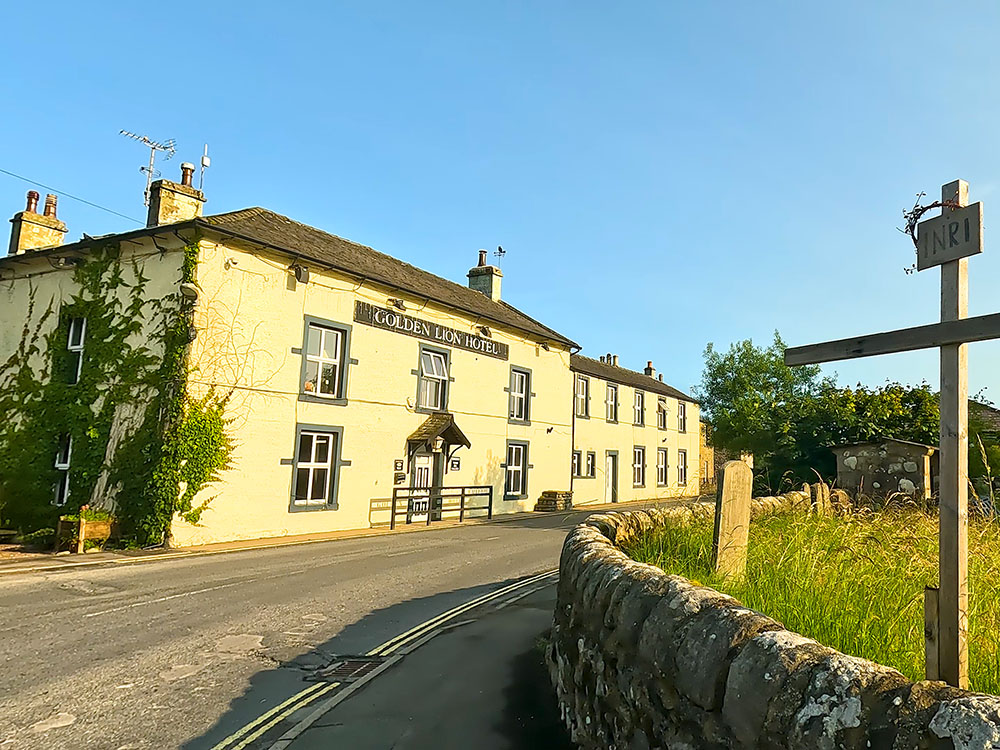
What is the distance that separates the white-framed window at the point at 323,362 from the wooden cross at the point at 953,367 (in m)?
16.2

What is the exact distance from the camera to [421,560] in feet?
44.5

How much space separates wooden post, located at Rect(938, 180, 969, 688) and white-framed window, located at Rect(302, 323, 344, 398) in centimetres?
1635

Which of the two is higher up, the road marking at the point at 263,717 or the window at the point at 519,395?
the window at the point at 519,395

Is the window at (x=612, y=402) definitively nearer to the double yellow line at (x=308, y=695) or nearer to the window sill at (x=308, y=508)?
the window sill at (x=308, y=508)

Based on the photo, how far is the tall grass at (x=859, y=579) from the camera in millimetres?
3551

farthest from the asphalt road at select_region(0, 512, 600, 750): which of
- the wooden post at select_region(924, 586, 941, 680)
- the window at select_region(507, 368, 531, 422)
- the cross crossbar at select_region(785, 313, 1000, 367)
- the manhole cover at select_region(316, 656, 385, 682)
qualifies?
the window at select_region(507, 368, 531, 422)

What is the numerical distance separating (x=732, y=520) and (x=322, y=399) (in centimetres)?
1419

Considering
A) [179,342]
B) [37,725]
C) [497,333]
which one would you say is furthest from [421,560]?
[497,333]

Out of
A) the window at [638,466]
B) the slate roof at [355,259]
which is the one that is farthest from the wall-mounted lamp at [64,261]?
the window at [638,466]

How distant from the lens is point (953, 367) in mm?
3318

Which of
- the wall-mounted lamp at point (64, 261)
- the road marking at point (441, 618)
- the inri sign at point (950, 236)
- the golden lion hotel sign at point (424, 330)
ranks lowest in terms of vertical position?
the road marking at point (441, 618)

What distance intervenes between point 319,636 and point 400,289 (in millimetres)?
13971

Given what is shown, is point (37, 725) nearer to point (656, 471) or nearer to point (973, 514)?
point (973, 514)

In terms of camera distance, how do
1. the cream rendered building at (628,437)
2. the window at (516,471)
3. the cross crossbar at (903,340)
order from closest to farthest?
the cross crossbar at (903,340)
the window at (516,471)
the cream rendered building at (628,437)
